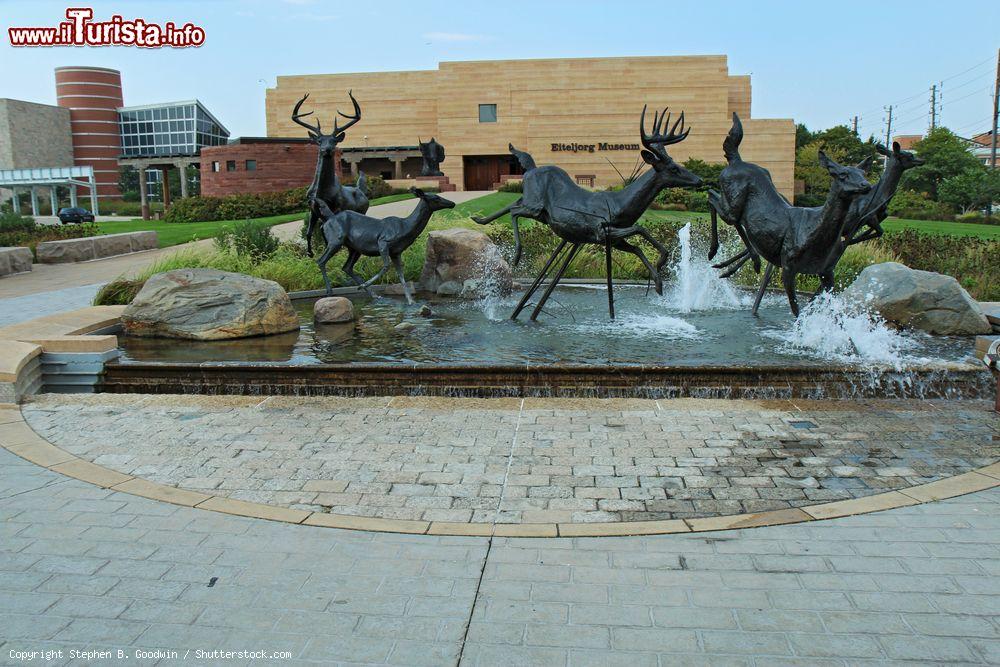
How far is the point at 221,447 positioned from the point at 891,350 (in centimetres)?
725

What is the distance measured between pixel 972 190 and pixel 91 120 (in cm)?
7319

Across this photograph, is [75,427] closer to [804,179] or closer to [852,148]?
[804,179]

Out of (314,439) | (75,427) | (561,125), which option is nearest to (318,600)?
(314,439)

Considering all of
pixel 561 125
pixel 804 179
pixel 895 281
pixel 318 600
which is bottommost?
pixel 318 600

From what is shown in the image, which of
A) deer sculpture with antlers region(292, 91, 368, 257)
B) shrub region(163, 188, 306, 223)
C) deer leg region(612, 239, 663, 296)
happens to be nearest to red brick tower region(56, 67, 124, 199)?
shrub region(163, 188, 306, 223)

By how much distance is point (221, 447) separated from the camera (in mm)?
6078

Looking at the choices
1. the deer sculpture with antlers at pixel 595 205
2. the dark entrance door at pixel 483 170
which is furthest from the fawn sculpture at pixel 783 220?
the dark entrance door at pixel 483 170

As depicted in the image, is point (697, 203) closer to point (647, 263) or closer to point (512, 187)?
point (512, 187)

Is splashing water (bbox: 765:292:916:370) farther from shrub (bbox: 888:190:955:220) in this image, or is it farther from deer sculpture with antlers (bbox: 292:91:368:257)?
shrub (bbox: 888:190:955:220)

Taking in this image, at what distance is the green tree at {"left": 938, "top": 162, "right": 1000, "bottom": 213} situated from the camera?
145ft

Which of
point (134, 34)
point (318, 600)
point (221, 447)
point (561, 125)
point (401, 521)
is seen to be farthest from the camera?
point (561, 125)

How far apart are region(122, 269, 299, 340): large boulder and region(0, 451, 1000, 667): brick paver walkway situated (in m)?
5.22

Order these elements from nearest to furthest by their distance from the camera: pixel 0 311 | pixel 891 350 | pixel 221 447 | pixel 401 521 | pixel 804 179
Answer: pixel 401 521
pixel 221 447
pixel 891 350
pixel 0 311
pixel 804 179

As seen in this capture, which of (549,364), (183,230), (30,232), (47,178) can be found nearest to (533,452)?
(549,364)
